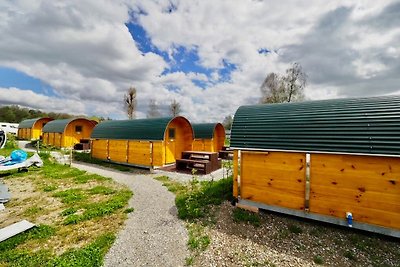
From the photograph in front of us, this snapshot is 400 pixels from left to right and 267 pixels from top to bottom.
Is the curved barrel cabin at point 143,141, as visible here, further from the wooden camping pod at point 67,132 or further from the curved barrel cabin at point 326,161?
the wooden camping pod at point 67,132

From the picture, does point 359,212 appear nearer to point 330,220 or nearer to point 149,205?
point 330,220

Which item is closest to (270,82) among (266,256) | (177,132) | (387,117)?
(177,132)

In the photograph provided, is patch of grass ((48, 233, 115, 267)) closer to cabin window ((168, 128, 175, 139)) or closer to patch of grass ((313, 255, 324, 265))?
patch of grass ((313, 255, 324, 265))

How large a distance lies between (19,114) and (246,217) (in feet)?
277

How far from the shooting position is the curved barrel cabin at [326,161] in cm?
551

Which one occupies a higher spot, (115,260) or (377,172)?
(377,172)

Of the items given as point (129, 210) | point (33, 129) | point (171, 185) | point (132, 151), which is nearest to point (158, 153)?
point (132, 151)

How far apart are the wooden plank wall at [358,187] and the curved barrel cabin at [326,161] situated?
0.02 m

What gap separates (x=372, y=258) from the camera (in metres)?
4.93

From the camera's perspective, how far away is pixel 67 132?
92.2 feet

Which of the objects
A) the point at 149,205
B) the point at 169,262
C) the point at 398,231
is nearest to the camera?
the point at 169,262

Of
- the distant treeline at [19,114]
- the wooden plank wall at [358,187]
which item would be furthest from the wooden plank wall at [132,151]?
the distant treeline at [19,114]

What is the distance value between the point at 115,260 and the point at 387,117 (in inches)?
303

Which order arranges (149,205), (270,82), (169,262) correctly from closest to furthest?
(169,262)
(149,205)
(270,82)
